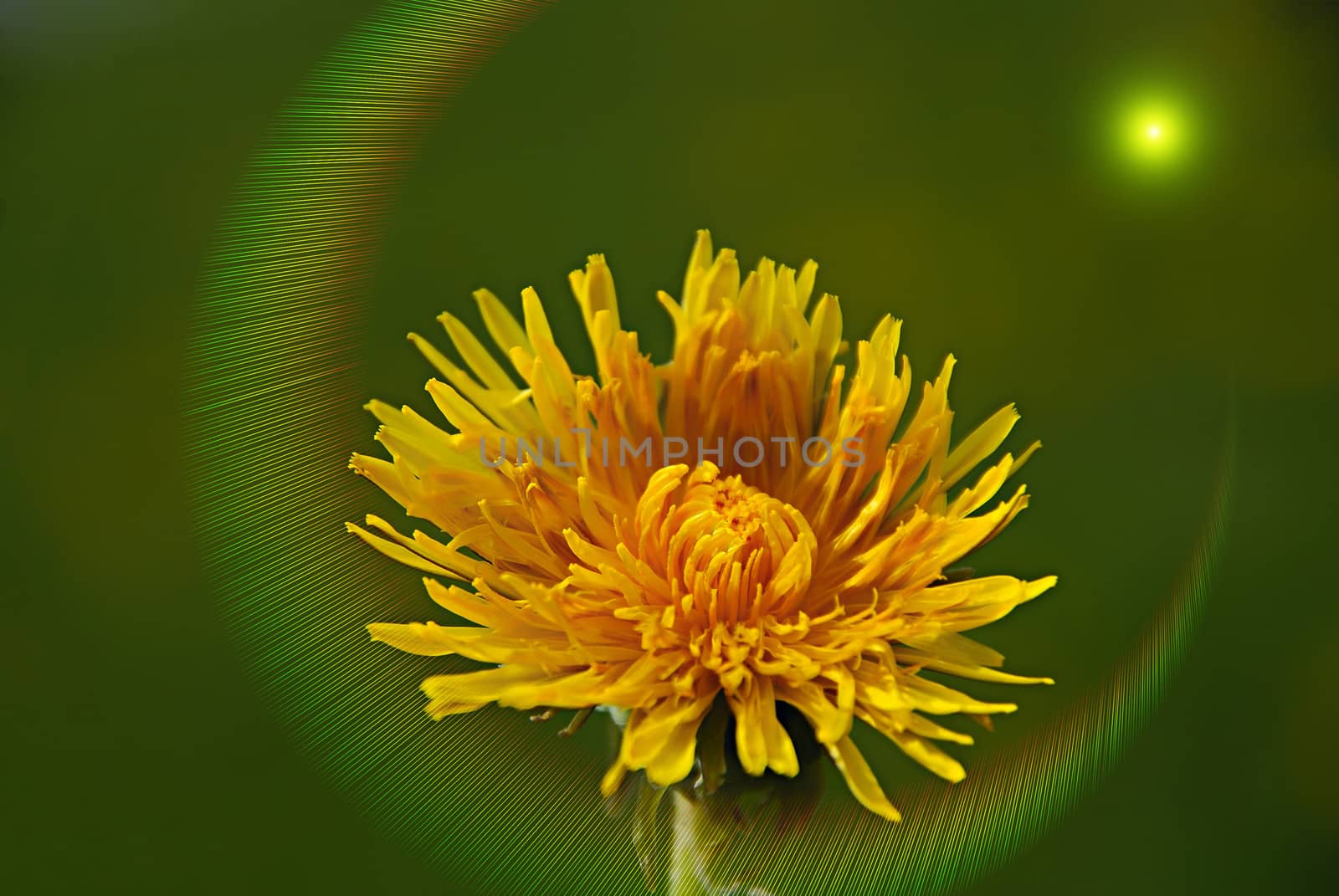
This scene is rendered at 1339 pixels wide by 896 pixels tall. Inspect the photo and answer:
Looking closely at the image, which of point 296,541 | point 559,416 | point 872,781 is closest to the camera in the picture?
point 872,781

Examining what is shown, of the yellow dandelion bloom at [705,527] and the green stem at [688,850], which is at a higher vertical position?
the yellow dandelion bloom at [705,527]

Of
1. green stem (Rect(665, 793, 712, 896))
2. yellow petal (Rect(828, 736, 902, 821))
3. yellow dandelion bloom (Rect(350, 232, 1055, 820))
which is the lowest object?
green stem (Rect(665, 793, 712, 896))

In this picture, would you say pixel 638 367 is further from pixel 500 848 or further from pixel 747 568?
pixel 500 848

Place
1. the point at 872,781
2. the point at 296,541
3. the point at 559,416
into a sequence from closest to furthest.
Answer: the point at 872,781, the point at 559,416, the point at 296,541

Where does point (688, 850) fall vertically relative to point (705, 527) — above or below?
below

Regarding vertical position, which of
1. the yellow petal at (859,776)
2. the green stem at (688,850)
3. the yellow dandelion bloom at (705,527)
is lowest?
the green stem at (688,850)

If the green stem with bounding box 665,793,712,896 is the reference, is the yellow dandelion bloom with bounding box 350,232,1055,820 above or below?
above

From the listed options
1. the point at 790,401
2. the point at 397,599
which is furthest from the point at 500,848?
the point at 790,401

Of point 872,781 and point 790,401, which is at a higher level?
point 790,401
